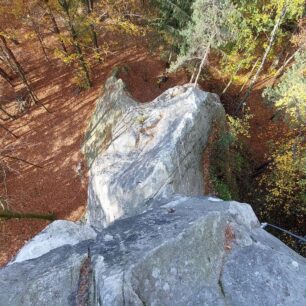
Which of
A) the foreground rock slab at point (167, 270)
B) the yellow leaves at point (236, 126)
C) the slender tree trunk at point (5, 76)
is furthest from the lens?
the slender tree trunk at point (5, 76)

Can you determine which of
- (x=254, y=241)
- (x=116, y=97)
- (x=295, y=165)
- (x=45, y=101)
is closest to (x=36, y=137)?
(x=45, y=101)

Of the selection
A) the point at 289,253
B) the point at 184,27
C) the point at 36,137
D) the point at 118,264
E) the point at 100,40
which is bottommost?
the point at 289,253

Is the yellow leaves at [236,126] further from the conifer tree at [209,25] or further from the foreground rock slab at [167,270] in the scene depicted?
the foreground rock slab at [167,270]

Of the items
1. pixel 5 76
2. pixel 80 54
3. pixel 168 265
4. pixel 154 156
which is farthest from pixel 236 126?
pixel 5 76

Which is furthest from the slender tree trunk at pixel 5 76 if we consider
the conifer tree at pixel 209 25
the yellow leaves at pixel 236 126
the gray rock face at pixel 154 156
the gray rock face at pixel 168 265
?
the gray rock face at pixel 168 265

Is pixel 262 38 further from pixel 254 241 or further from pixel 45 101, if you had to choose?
pixel 254 241

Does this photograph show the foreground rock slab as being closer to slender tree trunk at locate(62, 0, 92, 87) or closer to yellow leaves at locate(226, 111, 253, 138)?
yellow leaves at locate(226, 111, 253, 138)
